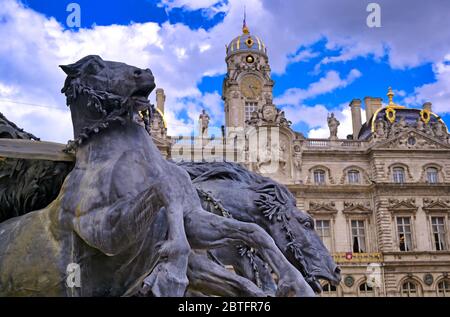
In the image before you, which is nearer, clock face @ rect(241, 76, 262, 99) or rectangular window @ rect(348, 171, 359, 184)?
rectangular window @ rect(348, 171, 359, 184)

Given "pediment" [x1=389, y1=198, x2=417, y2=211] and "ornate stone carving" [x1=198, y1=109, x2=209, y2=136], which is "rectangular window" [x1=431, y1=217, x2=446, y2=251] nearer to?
"pediment" [x1=389, y1=198, x2=417, y2=211]

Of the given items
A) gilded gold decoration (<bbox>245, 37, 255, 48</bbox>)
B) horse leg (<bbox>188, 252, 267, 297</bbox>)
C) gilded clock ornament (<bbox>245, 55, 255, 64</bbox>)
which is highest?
gilded gold decoration (<bbox>245, 37, 255, 48</bbox>)

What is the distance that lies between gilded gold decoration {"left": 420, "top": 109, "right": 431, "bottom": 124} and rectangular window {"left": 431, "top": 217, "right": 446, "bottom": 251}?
5.96 meters

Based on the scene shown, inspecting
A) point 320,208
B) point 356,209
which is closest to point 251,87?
point 320,208

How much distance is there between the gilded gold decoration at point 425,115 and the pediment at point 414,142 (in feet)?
6.08

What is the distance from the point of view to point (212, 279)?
13.5 ft

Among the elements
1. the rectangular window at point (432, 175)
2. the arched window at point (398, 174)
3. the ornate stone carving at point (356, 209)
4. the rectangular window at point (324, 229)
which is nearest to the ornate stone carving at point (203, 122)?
the rectangular window at point (324, 229)

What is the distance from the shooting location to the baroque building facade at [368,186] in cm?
2972

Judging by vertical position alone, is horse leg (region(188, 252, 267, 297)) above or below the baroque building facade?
below

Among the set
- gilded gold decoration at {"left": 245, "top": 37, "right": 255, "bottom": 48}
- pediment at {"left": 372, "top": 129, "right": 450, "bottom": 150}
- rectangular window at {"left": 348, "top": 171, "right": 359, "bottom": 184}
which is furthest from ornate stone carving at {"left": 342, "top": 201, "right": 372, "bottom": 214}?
gilded gold decoration at {"left": 245, "top": 37, "right": 255, "bottom": 48}

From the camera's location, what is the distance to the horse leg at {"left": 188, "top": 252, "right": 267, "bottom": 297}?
3995mm

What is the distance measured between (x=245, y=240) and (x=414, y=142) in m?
30.4

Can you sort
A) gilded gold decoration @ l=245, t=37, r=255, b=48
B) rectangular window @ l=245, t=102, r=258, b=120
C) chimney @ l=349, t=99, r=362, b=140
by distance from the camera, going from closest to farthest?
rectangular window @ l=245, t=102, r=258, b=120, chimney @ l=349, t=99, r=362, b=140, gilded gold decoration @ l=245, t=37, r=255, b=48
